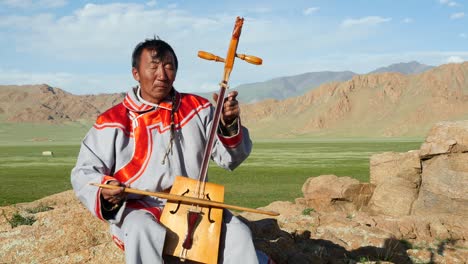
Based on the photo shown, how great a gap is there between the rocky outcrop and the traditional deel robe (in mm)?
974

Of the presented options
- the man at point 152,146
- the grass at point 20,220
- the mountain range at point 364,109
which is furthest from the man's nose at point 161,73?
the mountain range at point 364,109

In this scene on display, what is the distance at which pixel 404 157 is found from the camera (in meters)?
11.3

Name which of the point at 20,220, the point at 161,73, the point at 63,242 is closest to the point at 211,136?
the point at 161,73

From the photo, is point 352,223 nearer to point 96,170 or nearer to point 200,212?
point 200,212

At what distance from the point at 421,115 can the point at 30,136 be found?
2541 inches

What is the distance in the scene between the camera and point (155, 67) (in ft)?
11.5

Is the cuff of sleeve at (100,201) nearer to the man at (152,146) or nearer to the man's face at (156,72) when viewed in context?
the man at (152,146)

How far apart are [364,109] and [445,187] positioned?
83599mm

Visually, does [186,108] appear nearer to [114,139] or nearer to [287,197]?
[114,139]

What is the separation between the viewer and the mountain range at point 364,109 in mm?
82500

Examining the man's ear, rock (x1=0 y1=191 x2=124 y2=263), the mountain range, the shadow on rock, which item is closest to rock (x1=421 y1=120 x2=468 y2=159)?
the shadow on rock

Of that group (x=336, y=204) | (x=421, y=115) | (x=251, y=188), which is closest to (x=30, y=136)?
(x=421, y=115)

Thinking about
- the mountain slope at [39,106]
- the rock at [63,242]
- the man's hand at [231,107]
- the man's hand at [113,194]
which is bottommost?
the mountain slope at [39,106]

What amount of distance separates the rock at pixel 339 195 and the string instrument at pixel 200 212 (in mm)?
8312
